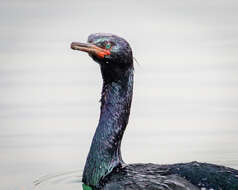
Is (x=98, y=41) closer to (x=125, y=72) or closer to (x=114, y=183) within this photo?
(x=125, y=72)

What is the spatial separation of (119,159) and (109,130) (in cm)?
35

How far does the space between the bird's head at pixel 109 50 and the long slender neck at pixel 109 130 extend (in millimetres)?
166

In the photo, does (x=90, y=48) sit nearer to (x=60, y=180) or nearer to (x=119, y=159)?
(x=119, y=159)

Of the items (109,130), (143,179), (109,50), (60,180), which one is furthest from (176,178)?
(60,180)

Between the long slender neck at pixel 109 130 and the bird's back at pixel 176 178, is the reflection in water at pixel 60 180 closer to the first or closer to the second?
the long slender neck at pixel 109 130

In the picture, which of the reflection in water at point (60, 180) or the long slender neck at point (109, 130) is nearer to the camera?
the long slender neck at point (109, 130)

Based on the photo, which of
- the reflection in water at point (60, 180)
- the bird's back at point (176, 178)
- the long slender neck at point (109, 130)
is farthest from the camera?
the reflection in water at point (60, 180)

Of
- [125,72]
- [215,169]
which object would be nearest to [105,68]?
[125,72]

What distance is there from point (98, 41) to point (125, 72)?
493 mm

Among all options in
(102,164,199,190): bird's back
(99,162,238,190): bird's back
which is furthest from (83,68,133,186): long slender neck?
(99,162,238,190): bird's back

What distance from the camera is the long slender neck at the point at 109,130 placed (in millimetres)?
12109

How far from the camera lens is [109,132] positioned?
12.3 metres

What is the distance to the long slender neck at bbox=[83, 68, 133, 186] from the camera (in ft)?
39.7

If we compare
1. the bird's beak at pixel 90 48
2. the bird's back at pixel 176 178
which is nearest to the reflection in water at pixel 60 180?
the bird's back at pixel 176 178
